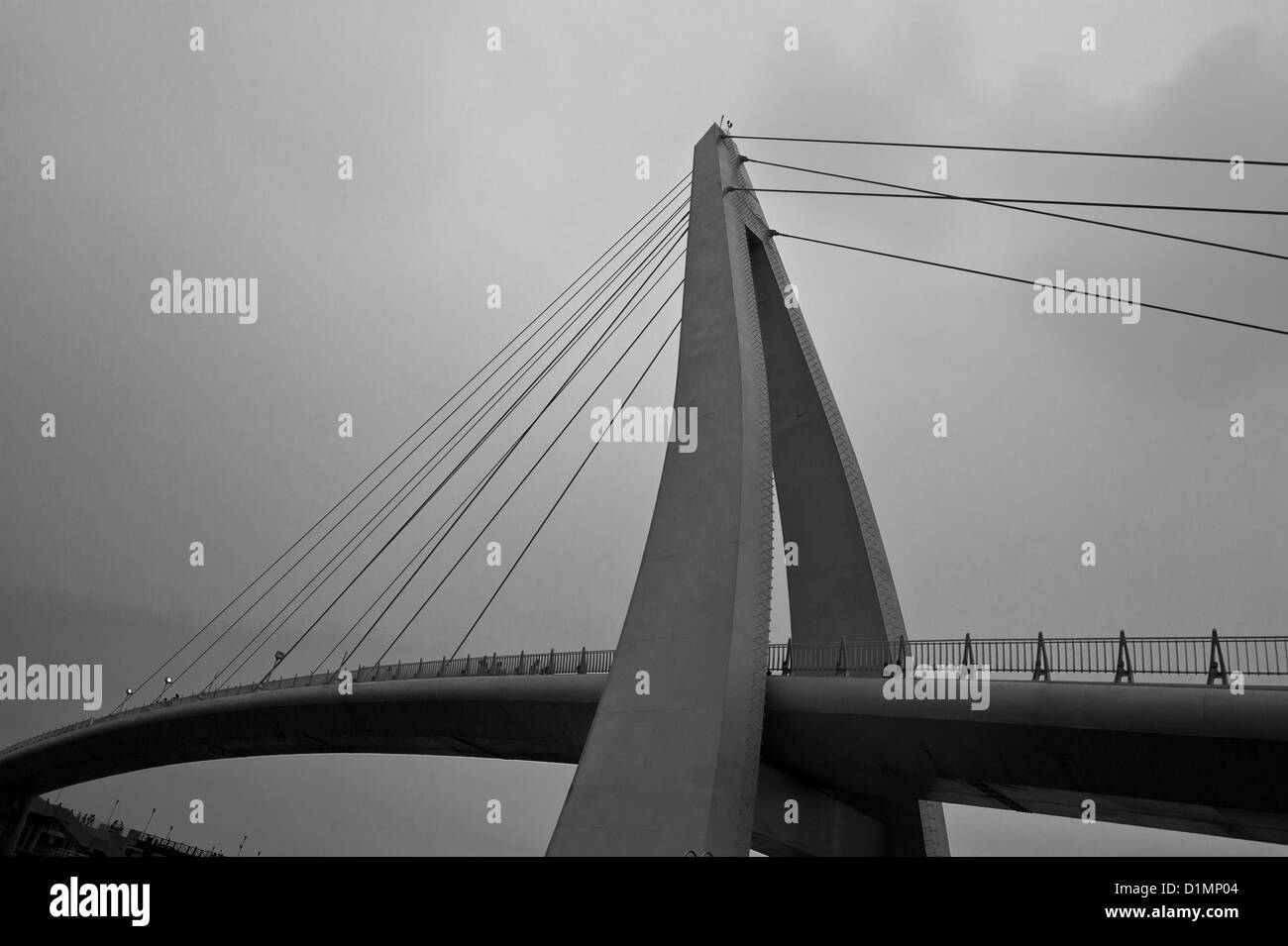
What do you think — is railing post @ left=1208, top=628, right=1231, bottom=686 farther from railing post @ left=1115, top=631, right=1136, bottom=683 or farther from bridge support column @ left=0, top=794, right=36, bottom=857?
bridge support column @ left=0, top=794, right=36, bottom=857

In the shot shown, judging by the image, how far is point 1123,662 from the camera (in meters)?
14.3

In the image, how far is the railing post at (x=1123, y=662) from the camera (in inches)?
553

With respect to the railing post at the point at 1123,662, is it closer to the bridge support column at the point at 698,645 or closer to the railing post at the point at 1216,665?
the railing post at the point at 1216,665

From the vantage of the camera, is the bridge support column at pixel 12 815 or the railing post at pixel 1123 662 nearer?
the railing post at pixel 1123 662

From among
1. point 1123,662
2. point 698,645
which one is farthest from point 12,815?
point 1123,662

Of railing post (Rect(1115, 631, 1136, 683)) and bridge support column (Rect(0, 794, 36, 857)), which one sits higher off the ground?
railing post (Rect(1115, 631, 1136, 683))

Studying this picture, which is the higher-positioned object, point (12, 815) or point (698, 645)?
point (698, 645)

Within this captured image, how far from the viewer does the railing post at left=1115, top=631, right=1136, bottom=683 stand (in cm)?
1405

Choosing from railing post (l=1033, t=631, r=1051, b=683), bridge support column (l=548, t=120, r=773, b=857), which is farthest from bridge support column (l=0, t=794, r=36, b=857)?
railing post (l=1033, t=631, r=1051, b=683)

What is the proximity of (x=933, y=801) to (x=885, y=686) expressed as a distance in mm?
5160

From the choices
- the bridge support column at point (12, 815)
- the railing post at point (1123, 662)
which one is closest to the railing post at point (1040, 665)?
the railing post at point (1123, 662)

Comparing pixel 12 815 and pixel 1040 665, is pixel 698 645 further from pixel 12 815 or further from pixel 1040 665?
pixel 12 815
